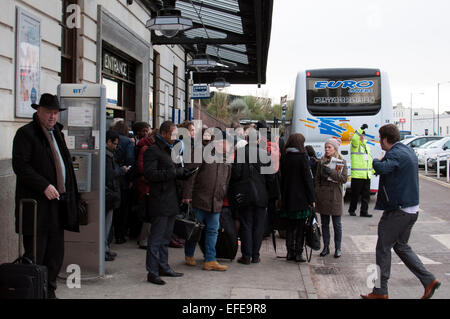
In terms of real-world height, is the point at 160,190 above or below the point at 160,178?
below

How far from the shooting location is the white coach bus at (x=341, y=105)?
13.4 meters

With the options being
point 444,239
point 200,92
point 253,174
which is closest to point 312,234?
point 253,174

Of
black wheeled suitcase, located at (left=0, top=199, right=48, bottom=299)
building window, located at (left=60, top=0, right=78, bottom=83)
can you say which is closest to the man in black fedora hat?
black wheeled suitcase, located at (left=0, top=199, right=48, bottom=299)

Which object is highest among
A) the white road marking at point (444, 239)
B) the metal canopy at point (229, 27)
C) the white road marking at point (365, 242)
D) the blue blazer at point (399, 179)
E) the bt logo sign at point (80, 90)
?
the metal canopy at point (229, 27)

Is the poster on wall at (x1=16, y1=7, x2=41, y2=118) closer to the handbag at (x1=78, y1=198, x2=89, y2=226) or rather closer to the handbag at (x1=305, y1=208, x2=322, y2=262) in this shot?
the handbag at (x1=78, y1=198, x2=89, y2=226)

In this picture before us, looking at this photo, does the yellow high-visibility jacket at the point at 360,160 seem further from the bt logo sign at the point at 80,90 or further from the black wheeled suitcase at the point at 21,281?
the black wheeled suitcase at the point at 21,281

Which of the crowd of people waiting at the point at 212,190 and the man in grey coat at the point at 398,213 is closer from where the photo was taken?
the man in grey coat at the point at 398,213

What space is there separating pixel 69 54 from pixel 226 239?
169 inches

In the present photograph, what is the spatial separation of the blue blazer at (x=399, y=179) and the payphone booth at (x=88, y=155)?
3097 millimetres

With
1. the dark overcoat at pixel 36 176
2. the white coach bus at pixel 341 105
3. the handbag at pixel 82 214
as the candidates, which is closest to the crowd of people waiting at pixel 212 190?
the handbag at pixel 82 214

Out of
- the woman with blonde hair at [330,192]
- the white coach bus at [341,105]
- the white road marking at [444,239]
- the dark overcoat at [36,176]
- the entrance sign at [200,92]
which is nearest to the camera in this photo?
the dark overcoat at [36,176]

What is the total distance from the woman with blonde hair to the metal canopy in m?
4.09

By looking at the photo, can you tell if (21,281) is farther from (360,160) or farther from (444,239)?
(360,160)

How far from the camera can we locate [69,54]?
8719 mm
